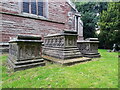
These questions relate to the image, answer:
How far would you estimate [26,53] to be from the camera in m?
4.08

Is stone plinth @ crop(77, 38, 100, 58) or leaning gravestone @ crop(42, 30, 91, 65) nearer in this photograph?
leaning gravestone @ crop(42, 30, 91, 65)

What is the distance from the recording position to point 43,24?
9742mm

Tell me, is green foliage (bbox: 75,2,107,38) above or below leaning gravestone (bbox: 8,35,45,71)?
above

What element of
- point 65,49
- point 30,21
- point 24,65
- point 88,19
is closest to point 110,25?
point 88,19

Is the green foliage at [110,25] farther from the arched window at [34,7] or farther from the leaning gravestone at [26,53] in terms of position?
the leaning gravestone at [26,53]

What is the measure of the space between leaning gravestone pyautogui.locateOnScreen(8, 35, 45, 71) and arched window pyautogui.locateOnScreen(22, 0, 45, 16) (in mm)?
6050

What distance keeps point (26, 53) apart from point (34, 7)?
7.07 m

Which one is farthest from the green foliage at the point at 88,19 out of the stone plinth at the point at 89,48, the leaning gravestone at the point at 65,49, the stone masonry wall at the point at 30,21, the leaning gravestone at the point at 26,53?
the leaning gravestone at the point at 26,53

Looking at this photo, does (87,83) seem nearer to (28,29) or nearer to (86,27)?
(28,29)

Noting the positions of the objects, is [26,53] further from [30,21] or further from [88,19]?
[88,19]

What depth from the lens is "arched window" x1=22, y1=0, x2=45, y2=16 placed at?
905 centimetres

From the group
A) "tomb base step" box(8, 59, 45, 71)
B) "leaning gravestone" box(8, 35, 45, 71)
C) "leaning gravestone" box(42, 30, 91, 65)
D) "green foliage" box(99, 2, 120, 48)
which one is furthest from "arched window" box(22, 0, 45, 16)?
"green foliage" box(99, 2, 120, 48)

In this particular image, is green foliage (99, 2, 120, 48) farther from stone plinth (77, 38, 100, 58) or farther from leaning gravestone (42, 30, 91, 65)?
leaning gravestone (42, 30, 91, 65)

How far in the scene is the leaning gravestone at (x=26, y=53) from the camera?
383 cm
